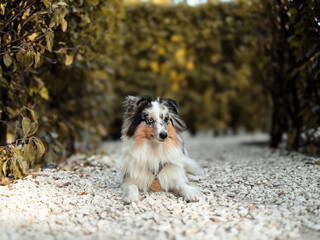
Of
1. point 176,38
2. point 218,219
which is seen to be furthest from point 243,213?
point 176,38

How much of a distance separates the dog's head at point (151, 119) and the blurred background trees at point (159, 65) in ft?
3.47

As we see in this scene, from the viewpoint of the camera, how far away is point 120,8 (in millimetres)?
6410

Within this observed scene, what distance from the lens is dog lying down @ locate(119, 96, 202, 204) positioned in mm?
3393

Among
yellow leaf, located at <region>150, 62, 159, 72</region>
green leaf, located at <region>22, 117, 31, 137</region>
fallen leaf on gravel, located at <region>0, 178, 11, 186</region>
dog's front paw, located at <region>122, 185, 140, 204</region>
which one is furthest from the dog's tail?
yellow leaf, located at <region>150, 62, 159, 72</region>

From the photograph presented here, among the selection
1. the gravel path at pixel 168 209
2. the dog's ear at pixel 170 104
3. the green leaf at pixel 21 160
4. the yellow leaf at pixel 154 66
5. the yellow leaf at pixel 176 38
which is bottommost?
the gravel path at pixel 168 209

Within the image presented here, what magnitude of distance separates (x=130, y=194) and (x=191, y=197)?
0.63 metres

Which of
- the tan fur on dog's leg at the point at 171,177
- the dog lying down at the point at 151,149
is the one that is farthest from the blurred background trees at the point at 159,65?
the tan fur on dog's leg at the point at 171,177

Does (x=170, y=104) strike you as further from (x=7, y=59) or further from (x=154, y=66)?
(x=154, y=66)

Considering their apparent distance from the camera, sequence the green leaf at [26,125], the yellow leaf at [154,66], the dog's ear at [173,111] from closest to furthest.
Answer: the green leaf at [26,125], the dog's ear at [173,111], the yellow leaf at [154,66]

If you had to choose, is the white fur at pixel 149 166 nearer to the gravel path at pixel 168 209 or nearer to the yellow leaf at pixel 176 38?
the gravel path at pixel 168 209

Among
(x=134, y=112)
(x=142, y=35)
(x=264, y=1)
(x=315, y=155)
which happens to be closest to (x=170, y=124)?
(x=134, y=112)

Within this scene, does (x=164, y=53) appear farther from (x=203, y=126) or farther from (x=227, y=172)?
(x=227, y=172)

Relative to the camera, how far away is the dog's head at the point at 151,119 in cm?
335

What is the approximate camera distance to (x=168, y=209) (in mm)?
3090
